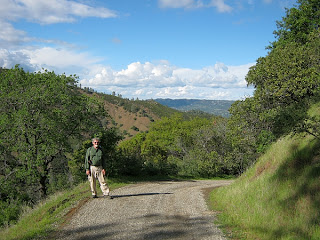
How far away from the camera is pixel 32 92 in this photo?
648 inches

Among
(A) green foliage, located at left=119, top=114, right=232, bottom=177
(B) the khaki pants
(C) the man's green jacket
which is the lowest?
(A) green foliage, located at left=119, top=114, right=232, bottom=177

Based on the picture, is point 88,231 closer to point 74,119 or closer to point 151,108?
point 74,119

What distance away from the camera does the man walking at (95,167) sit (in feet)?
32.6

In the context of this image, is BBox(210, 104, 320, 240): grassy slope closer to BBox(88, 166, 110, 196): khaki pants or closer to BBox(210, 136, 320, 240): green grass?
BBox(210, 136, 320, 240): green grass

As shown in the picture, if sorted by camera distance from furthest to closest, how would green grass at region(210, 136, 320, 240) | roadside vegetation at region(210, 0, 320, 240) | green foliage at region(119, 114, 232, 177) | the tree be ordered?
green foliage at region(119, 114, 232, 177)
the tree
roadside vegetation at region(210, 0, 320, 240)
green grass at region(210, 136, 320, 240)

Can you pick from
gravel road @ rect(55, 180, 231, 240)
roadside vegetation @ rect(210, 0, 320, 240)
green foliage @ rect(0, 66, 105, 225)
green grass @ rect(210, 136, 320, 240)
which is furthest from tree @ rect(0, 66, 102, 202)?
roadside vegetation @ rect(210, 0, 320, 240)

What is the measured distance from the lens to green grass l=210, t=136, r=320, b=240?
20.0ft

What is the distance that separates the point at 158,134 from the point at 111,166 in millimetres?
41790

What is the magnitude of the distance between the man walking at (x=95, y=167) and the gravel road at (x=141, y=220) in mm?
397

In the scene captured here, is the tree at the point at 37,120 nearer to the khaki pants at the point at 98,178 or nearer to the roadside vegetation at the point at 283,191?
the khaki pants at the point at 98,178

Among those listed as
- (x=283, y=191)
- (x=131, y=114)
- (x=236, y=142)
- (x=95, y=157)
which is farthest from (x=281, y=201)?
(x=131, y=114)

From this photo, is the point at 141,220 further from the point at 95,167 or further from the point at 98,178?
the point at 95,167

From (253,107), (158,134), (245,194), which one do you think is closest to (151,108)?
(158,134)

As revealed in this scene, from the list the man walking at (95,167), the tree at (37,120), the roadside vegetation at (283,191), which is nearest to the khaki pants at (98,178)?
the man walking at (95,167)
